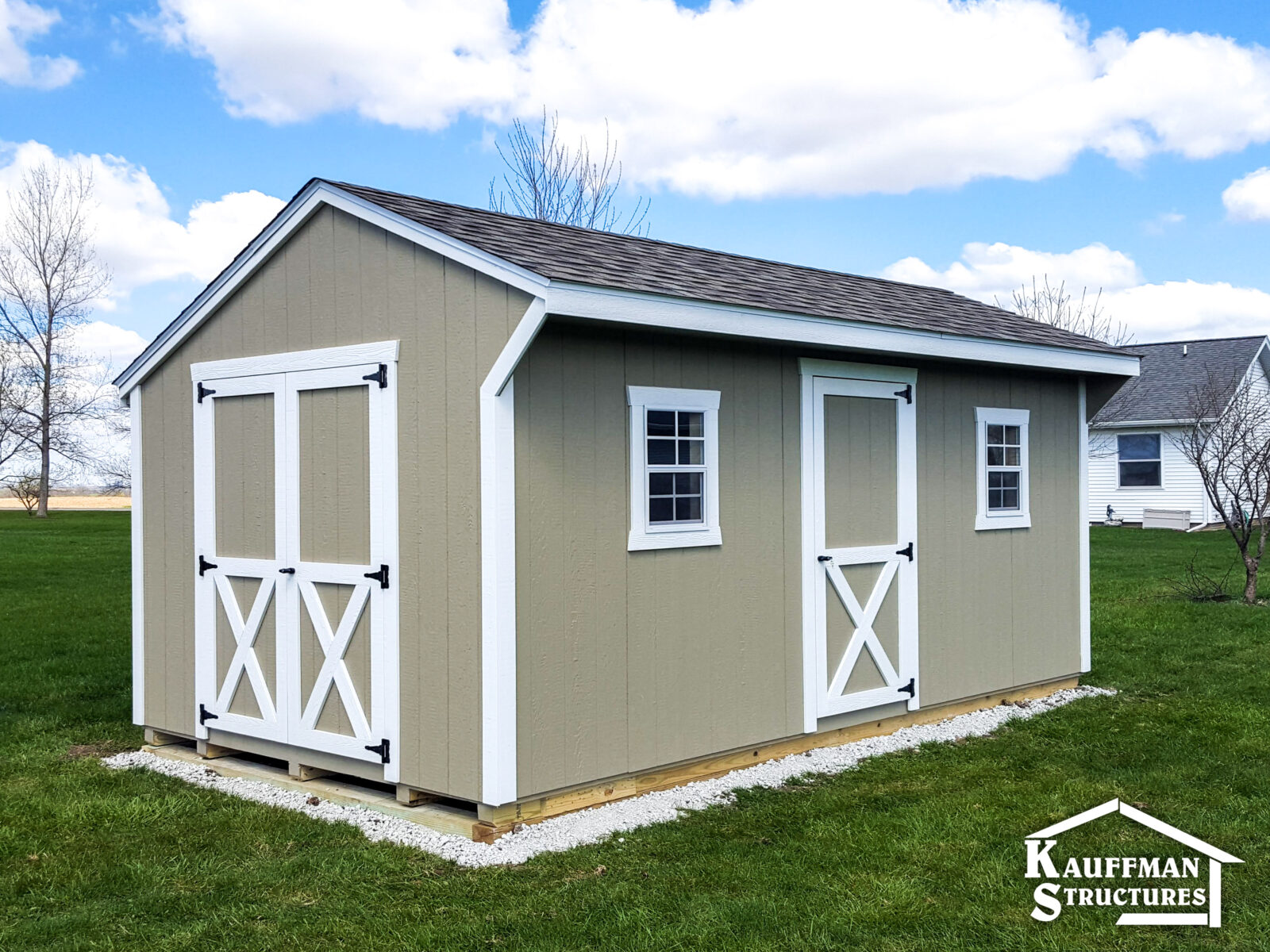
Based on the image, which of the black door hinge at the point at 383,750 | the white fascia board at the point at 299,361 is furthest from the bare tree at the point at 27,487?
the black door hinge at the point at 383,750

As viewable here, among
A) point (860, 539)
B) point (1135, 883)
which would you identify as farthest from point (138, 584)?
point (1135, 883)

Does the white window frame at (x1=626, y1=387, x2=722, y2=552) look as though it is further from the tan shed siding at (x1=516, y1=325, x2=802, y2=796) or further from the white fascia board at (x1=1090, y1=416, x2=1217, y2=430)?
the white fascia board at (x1=1090, y1=416, x2=1217, y2=430)

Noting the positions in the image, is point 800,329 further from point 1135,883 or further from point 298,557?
point 1135,883

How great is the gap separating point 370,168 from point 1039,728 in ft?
44.8

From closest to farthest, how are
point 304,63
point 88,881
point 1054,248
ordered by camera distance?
point 88,881
point 304,63
point 1054,248

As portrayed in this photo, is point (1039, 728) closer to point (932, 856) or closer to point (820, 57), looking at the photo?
point (932, 856)

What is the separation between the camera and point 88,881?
15.7 feet

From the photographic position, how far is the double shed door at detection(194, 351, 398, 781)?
5820mm

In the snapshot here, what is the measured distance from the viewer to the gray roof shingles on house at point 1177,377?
2647 cm

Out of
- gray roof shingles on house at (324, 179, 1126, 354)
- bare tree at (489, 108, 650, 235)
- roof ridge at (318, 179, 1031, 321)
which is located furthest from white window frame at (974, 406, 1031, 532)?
bare tree at (489, 108, 650, 235)

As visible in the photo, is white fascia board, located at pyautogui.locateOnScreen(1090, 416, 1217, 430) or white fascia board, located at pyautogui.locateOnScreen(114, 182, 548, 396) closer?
white fascia board, located at pyautogui.locateOnScreen(114, 182, 548, 396)

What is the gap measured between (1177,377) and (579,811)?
86.2 ft

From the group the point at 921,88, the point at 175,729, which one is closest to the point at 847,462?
the point at 175,729

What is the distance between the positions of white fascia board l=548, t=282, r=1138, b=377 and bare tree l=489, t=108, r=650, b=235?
1258cm
